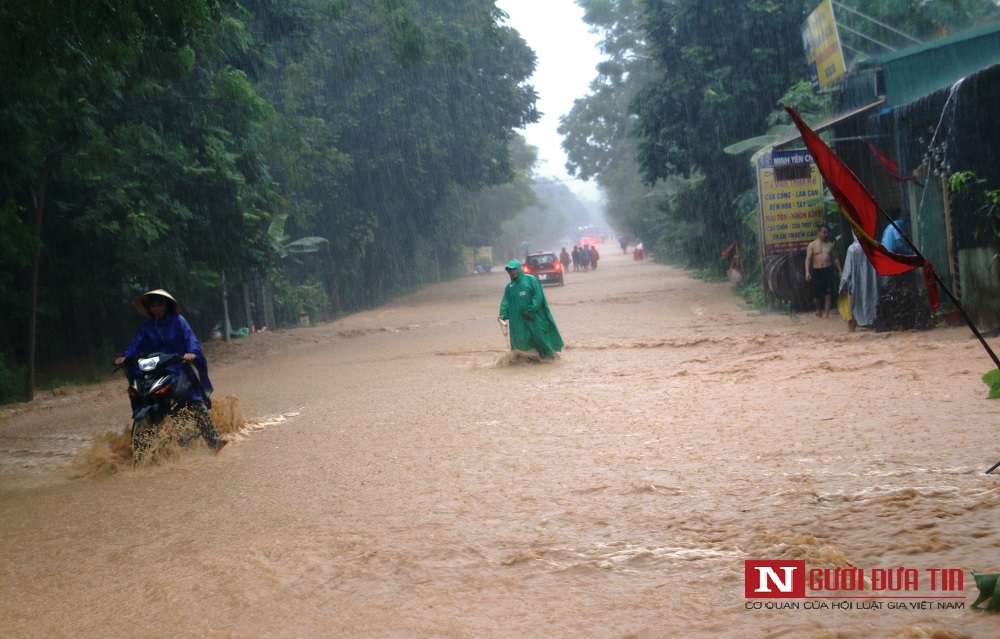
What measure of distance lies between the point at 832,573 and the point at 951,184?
8928 mm

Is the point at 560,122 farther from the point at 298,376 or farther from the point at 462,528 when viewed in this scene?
the point at 462,528

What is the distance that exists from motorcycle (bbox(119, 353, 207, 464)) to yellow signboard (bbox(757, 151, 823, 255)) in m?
11.9

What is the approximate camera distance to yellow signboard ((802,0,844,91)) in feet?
54.1

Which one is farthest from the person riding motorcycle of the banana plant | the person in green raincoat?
the banana plant

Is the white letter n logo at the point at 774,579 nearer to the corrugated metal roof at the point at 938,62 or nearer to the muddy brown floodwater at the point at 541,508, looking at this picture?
the muddy brown floodwater at the point at 541,508

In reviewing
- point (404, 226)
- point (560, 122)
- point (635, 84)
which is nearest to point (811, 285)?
point (404, 226)

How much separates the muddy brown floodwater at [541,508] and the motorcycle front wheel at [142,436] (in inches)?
10.8

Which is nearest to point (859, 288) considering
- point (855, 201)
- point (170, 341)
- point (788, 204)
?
point (788, 204)

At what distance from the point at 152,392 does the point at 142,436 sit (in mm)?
506

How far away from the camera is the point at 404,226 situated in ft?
132

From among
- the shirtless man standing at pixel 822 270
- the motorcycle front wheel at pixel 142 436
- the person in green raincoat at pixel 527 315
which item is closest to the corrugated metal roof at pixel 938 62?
the shirtless man standing at pixel 822 270

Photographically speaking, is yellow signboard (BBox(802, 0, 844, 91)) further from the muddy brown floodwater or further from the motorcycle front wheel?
the motorcycle front wheel

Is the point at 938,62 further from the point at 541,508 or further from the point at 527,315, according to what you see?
the point at 541,508

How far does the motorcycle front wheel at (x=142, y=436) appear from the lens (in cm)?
779
